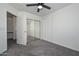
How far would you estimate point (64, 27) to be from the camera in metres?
4.63

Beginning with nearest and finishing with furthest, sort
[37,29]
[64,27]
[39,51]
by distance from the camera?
[39,51]
[64,27]
[37,29]

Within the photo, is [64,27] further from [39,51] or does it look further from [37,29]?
[37,29]

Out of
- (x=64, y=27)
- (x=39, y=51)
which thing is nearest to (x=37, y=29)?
(x=64, y=27)

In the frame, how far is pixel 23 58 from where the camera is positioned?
674mm

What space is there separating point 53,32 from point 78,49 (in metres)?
2.25

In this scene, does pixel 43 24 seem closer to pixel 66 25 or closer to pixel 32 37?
pixel 32 37

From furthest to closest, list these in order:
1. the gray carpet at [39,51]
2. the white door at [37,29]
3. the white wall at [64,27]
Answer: the white door at [37,29] < the white wall at [64,27] < the gray carpet at [39,51]

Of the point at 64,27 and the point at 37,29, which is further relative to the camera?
the point at 37,29

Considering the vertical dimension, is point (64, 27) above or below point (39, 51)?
above

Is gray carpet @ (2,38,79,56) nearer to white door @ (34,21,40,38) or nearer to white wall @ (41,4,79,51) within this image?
white wall @ (41,4,79,51)

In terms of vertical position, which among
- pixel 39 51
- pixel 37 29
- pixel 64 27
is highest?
pixel 64 27

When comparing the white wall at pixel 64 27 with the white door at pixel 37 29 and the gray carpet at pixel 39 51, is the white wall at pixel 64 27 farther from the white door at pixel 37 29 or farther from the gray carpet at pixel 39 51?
the white door at pixel 37 29

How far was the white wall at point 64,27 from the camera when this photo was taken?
12.9 ft

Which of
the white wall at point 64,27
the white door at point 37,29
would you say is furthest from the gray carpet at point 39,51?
the white door at point 37,29
